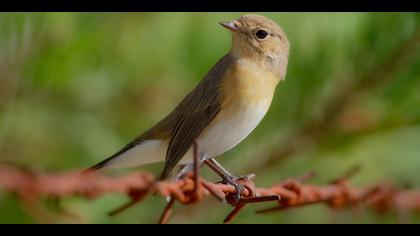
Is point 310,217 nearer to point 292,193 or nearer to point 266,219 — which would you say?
point 266,219

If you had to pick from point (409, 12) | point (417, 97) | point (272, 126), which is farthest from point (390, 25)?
point (272, 126)

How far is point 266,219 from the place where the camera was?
5309 mm

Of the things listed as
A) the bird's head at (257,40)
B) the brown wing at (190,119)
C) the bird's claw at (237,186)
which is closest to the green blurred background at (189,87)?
the bird's head at (257,40)

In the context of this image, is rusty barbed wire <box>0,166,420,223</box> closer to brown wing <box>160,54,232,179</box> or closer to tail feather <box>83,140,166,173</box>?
brown wing <box>160,54,232,179</box>

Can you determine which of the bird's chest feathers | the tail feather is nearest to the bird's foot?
the bird's chest feathers

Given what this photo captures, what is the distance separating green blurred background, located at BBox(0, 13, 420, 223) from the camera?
4.73 meters

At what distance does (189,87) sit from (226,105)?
57.4 inches

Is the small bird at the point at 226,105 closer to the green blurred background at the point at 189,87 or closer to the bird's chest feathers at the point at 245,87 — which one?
the bird's chest feathers at the point at 245,87

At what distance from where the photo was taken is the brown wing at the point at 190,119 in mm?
3854

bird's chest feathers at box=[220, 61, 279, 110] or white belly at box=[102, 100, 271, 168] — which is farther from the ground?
bird's chest feathers at box=[220, 61, 279, 110]

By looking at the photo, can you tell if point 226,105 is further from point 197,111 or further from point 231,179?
point 231,179

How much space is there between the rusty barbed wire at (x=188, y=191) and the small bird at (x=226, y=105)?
1.89 ft

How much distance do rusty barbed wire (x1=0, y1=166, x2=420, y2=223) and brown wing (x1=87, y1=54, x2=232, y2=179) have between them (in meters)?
0.64

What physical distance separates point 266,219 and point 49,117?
139cm
